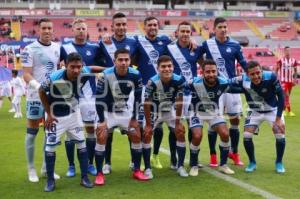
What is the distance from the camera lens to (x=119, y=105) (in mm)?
6516

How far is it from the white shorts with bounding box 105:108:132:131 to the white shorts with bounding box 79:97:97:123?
0.26 m

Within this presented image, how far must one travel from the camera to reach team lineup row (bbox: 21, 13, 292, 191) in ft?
20.1

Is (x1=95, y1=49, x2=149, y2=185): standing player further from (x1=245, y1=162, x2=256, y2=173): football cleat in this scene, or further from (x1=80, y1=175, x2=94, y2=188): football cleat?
(x1=245, y1=162, x2=256, y2=173): football cleat

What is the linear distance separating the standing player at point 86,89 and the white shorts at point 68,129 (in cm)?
33

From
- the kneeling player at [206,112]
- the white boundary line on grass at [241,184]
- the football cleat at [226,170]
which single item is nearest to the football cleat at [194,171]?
the kneeling player at [206,112]

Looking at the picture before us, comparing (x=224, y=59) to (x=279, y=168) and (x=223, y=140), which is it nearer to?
(x=223, y=140)

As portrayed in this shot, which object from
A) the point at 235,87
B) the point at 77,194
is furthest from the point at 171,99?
the point at 77,194

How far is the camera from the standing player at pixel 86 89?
21.7 feet

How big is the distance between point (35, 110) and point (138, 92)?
1424 mm

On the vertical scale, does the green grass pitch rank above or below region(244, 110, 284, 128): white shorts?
below

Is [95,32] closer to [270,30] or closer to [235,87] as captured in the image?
[270,30]

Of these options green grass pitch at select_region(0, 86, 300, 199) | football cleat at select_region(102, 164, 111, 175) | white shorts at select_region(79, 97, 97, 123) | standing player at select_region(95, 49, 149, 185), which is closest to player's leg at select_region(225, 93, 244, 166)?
green grass pitch at select_region(0, 86, 300, 199)

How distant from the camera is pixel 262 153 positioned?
27.5ft

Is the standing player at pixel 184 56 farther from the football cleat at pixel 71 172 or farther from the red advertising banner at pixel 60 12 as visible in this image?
the red advertising banner at pixel 60 12
